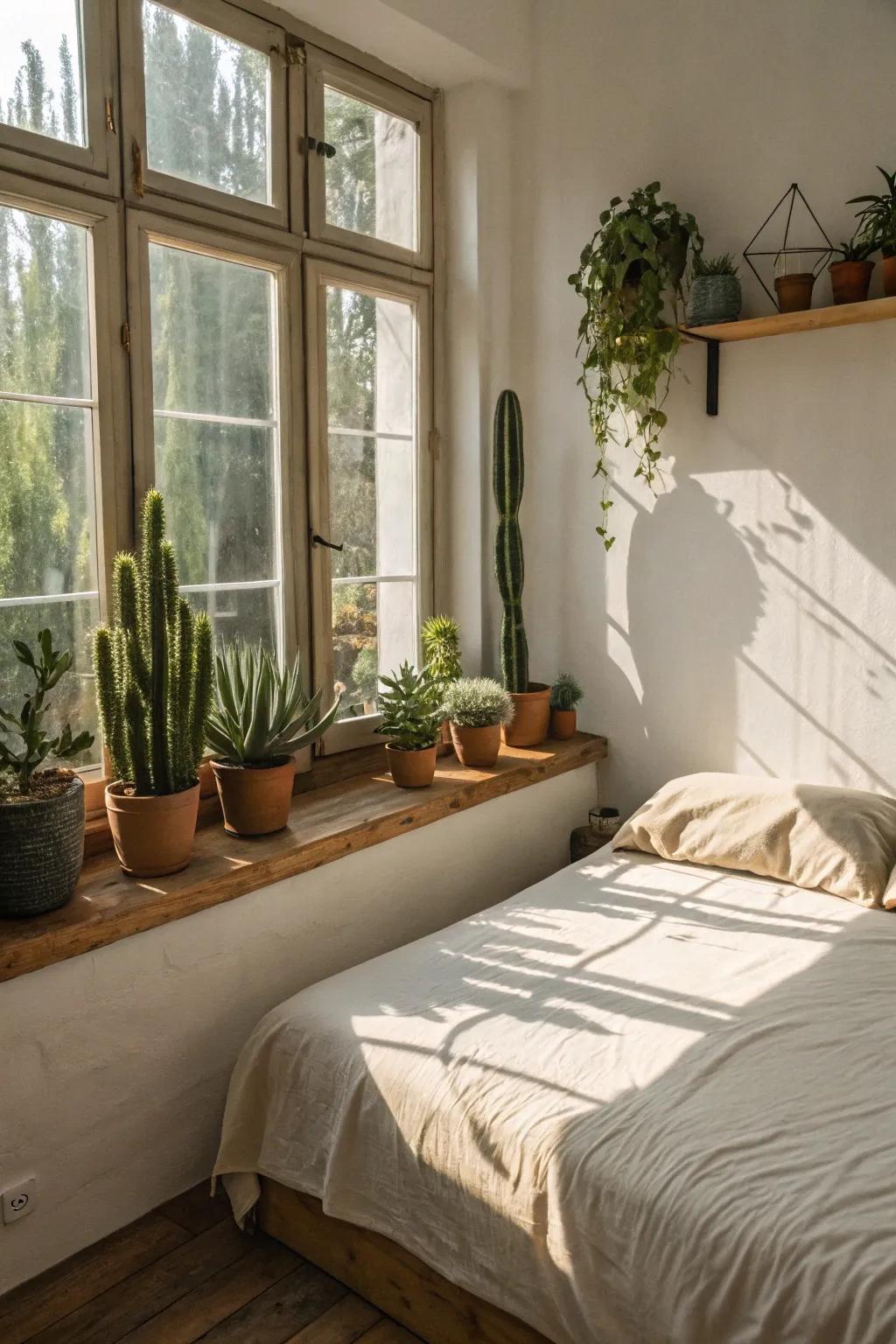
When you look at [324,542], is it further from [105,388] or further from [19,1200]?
[19,1200]

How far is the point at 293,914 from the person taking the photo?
2467 millimetres

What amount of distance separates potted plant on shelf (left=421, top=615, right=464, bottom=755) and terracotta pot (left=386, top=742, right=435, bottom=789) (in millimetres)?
352

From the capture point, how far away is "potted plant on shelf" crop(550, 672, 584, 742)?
11.1 feet

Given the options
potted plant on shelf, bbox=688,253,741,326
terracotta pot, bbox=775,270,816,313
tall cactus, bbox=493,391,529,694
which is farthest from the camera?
tall cactus, bbox=493,391,529,694

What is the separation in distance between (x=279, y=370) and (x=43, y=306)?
2.30 ft

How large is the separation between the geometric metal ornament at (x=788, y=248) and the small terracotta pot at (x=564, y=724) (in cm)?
138

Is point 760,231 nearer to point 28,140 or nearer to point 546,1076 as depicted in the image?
point 28,140

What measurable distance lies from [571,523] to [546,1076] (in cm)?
201

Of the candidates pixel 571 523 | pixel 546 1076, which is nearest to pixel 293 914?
pixel 546 1076

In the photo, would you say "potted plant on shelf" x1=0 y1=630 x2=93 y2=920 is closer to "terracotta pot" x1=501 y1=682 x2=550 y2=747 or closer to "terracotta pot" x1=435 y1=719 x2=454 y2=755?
"terracotta pot" x1=435 y1=719 x2=454 y2=755

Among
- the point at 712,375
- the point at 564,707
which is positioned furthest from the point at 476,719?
the point at 712,375

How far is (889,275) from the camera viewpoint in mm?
2543

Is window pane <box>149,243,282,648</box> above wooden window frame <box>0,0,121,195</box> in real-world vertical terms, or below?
below

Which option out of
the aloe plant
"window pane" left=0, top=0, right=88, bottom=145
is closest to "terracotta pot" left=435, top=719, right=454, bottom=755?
the aloe plant
